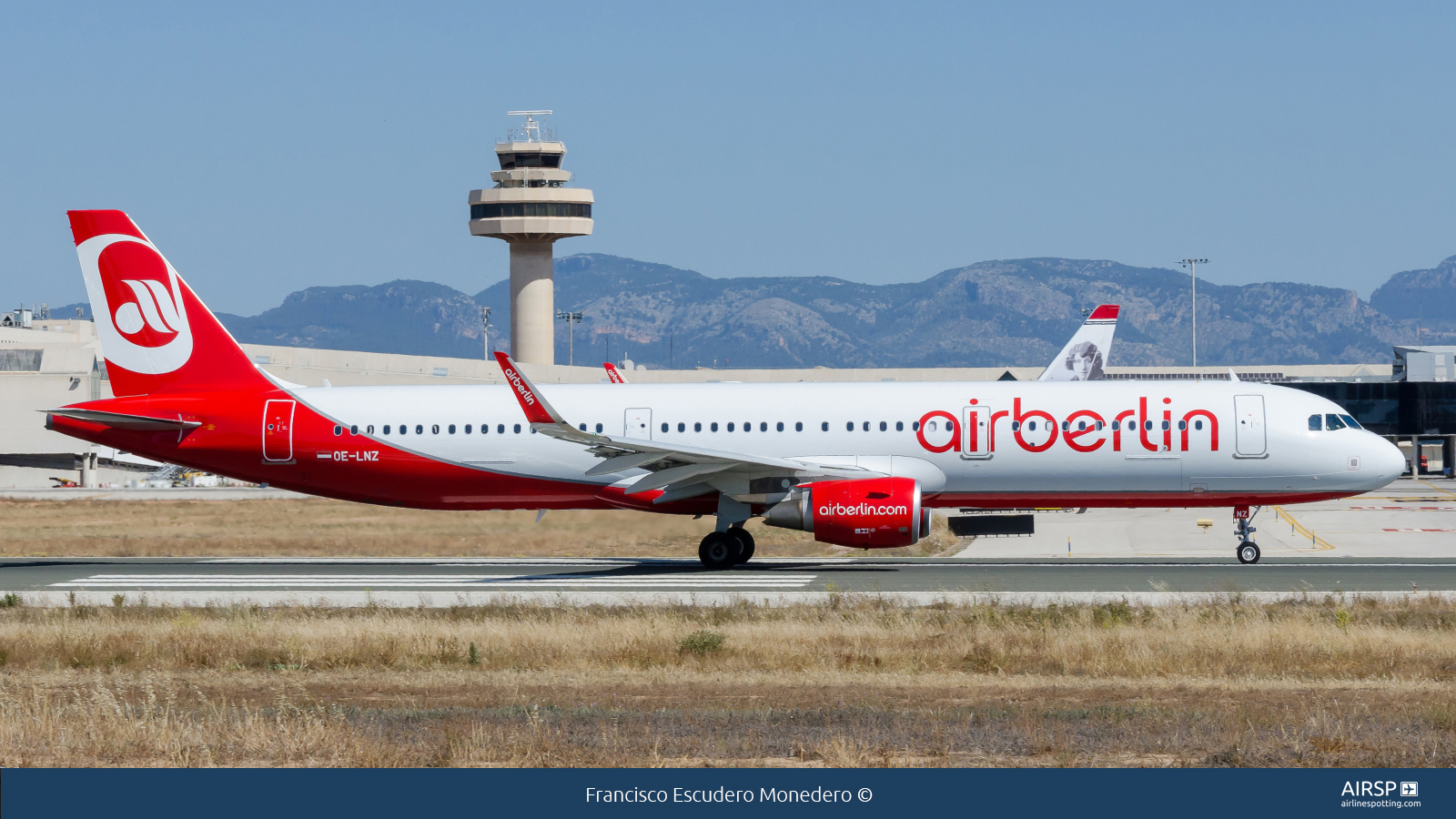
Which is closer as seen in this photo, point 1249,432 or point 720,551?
point 1249,432

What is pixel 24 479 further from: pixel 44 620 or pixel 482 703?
pixel 482 703

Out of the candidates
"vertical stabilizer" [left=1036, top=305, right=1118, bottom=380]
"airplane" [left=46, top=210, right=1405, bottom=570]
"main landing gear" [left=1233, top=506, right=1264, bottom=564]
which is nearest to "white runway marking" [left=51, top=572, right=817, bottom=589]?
"airplane" [left=46, top=210, right=1405, bottom=570]

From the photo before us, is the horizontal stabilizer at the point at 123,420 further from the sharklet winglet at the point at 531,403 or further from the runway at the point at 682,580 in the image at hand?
the sharklet winglet at the point at 531,403

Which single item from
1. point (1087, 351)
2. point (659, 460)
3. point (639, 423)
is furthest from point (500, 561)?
point (1087, 351)

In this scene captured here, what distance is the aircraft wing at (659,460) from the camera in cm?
3039

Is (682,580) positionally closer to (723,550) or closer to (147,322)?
(723,550)

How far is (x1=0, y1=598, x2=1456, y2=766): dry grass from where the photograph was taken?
12953mm

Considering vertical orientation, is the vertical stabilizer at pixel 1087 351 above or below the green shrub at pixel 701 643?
above

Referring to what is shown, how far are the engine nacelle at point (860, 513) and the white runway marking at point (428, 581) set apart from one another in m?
1.16

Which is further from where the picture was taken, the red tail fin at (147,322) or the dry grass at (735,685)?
the red tail fin at (147,322)

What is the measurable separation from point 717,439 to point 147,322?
14166 millimetres

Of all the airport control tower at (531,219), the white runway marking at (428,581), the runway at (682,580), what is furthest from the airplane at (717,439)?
the airport control tower at (531,219)

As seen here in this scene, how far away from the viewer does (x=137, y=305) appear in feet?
117

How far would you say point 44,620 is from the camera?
77.8ft
